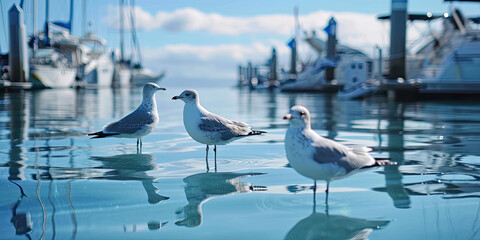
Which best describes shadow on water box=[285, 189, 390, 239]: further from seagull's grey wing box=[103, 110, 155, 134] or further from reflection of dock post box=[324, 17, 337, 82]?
reflection of dock post box=[324, 17, 337, 82]

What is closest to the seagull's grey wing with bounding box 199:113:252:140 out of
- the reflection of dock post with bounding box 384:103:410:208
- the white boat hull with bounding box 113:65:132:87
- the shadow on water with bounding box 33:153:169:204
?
the shadow on water with bounding box 33:153:169:204

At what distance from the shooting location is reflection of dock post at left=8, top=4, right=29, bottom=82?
95.8ft

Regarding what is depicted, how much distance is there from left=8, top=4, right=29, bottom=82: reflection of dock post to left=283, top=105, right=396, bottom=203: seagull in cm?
2988

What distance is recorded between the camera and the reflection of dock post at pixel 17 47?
29.2 m

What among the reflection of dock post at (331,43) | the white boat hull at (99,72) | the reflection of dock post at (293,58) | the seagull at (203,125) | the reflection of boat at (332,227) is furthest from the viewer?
the white boat hull at (99,72)

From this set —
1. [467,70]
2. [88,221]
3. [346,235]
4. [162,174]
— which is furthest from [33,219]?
[467,70]

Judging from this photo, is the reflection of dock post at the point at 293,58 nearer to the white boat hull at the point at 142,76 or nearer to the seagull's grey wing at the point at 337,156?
the white boat hull at the point at 142,76

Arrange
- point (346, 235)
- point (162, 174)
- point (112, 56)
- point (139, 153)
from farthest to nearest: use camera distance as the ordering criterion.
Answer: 1. point (112, 56)
2. point (139, 153)
3. point (162, 174)
4. point (346, 235)

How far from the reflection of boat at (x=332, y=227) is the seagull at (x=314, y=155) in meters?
0.34

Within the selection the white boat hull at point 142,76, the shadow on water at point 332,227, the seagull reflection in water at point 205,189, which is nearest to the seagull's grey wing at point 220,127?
the seagull reflection in water at point 205,189

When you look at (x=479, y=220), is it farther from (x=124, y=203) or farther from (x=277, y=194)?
(x=124, y=203)

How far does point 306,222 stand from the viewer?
3.35 m

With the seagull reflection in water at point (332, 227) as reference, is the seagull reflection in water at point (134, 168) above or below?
above

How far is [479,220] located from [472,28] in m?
24.7
